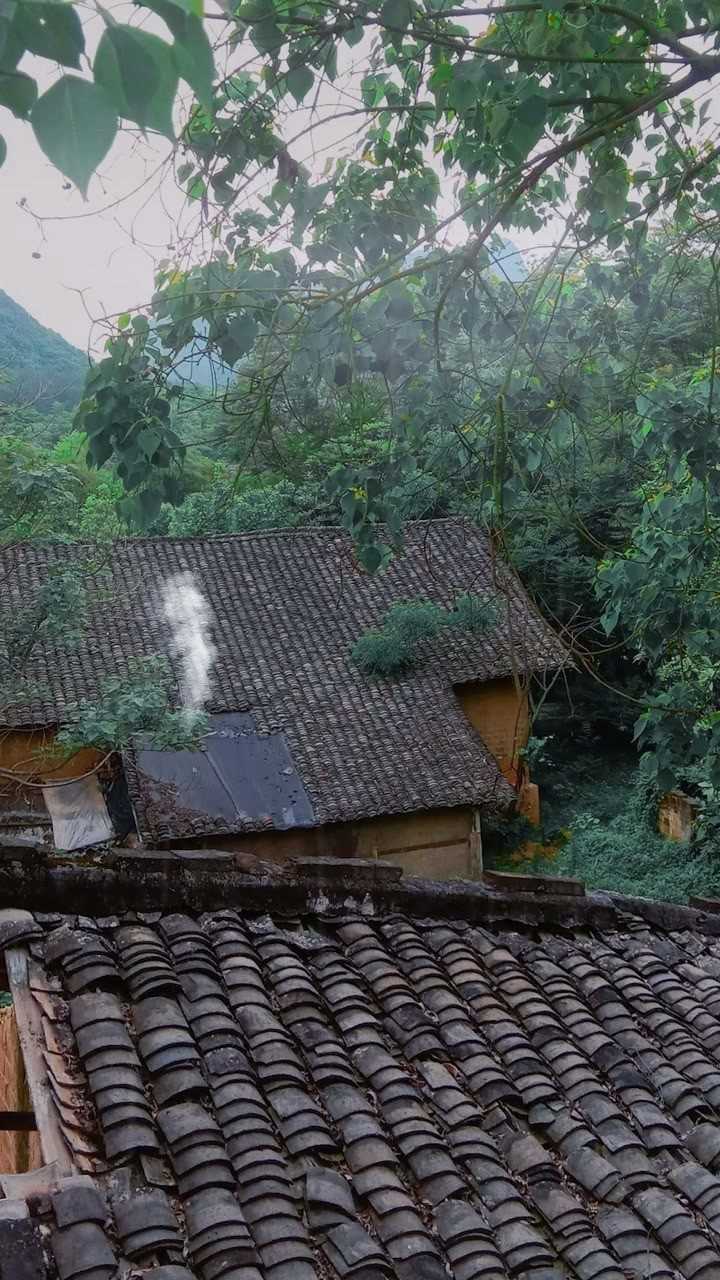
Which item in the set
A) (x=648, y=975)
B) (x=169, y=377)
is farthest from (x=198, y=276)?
(x=648, y=975)

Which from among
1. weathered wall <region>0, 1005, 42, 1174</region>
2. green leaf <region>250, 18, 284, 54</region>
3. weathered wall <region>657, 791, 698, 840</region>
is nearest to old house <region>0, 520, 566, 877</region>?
weathered wall <region>657, 791, 698, 840</region>

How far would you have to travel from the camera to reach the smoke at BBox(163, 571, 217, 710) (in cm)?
1709

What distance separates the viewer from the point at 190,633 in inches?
714

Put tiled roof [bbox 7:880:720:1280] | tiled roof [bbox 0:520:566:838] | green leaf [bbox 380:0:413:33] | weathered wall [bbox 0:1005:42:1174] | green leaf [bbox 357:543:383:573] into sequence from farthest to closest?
tiled roof [bbox 0:520:566:838] < green leaf [bbox 357:543:383:573] < weathered wall [bbox 0:1005:42:1174] < green leaf [bbox 380:0:413:33] < tiled roof [bbox 7:880:720:1280]

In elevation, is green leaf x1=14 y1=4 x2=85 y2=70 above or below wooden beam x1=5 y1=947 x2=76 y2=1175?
above

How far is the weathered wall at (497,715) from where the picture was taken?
18.9 metres

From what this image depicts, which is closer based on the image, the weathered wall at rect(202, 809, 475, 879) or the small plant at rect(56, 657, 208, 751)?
the small plant at rect(56, 657, 208, 751)

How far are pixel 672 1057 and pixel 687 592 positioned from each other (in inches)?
A: 172

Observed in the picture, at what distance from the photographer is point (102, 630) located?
17.8 meters

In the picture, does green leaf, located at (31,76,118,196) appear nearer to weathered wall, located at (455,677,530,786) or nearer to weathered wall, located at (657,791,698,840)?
weathered wall, located at (657,791,698,840)

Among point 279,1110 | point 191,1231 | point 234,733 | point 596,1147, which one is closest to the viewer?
point 191,1231

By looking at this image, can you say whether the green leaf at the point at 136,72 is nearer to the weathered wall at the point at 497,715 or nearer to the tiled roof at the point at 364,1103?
the tiled roof at the point at 364,1103

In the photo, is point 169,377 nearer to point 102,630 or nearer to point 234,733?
point 234,733

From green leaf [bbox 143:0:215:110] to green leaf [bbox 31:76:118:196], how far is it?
0.12 m
